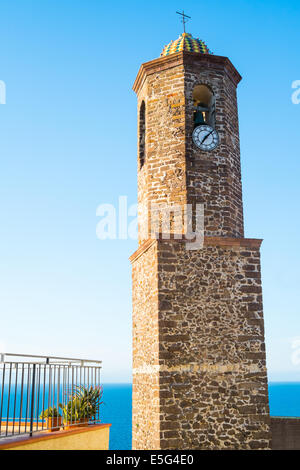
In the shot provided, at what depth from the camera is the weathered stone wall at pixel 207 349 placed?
10.3 metres

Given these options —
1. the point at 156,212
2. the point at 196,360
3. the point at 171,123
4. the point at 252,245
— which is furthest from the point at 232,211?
the point at 196,360

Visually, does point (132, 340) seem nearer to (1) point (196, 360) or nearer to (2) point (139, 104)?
(1) point (196, 360)

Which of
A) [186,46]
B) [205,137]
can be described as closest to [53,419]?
[205,137]

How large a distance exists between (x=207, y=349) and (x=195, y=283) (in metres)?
1.54

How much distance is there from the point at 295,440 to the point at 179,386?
4.89 meters

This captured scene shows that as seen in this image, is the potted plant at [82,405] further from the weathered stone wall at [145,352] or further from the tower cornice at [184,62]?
the tower cornice at [184,62]

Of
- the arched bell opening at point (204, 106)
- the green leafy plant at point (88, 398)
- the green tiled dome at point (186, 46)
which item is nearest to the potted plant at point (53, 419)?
the green leafy plant at point (88, 398)

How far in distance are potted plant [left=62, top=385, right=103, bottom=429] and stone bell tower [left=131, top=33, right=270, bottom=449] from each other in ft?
4.67

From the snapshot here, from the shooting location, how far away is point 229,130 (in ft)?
41.7

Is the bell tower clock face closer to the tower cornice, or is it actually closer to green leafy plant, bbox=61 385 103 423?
the tower cornice

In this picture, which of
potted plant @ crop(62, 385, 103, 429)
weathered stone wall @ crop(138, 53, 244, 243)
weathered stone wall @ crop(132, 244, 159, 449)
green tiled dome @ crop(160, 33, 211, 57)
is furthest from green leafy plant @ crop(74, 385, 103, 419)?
green tiled dome @ crop(160, 33, 211, 57)

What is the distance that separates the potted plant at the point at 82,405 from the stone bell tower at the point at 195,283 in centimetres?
142

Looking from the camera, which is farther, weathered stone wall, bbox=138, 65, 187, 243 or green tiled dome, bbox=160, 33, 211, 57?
green tiled dome, bbox=160, 33, 211, 57

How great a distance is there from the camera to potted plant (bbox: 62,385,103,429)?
9.38 m
